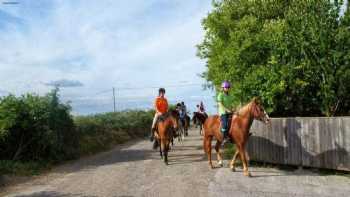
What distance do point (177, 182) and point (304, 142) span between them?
176 inches

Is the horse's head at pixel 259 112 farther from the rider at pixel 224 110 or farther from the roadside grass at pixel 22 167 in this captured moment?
the roadside grass at pixel 22 167

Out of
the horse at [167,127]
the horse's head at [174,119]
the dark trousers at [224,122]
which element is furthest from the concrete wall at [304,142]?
the horse at [167,127]

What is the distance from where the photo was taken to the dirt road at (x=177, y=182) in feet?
33.2

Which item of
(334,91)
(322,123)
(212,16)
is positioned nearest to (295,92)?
(334,91)

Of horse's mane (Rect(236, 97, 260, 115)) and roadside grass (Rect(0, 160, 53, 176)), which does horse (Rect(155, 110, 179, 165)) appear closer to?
horse's mane (Rect(236, 97, 260, 115))

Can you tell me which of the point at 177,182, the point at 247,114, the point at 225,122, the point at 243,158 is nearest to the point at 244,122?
the point at 247,114

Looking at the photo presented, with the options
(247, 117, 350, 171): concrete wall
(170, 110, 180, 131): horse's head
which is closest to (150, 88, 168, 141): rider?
(170, 110, 180, 131): horse's head

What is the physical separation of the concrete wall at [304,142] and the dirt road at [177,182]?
0.51 meters

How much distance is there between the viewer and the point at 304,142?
1277 centimetres

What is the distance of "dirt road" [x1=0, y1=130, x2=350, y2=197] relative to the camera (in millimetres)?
10117

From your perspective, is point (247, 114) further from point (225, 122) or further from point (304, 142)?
point (304, 142)

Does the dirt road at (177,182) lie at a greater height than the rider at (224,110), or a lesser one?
lesser

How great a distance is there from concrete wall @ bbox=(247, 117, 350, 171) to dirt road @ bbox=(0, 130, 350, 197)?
51 cm

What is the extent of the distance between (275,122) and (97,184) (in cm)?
631
